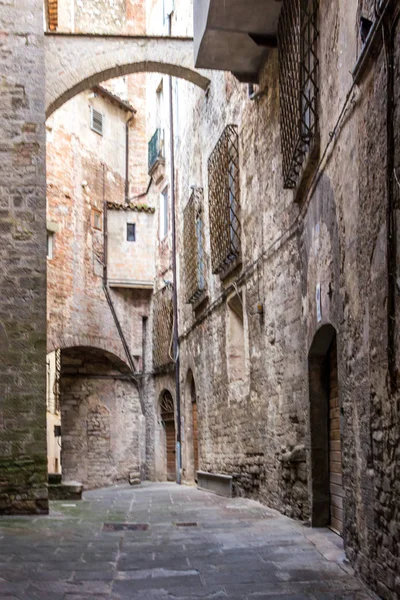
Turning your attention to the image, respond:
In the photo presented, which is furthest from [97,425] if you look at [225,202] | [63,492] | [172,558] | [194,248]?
[172,558]

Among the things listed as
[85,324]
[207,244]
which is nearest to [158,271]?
[85,324]

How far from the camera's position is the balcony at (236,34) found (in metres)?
7.60

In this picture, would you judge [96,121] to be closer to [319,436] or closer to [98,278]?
[98,278]

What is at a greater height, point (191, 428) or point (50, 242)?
point (50, 242)

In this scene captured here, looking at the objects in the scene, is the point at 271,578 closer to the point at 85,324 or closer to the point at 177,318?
the point at 177,318

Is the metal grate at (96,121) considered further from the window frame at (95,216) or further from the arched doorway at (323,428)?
the arched doorway at (323,428)

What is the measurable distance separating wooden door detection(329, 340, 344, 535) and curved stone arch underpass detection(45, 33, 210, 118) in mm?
6168

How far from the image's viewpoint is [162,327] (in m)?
17.5

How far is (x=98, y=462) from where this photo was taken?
59.0 ft

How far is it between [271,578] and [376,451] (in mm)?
1087

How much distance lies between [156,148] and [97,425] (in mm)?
7146

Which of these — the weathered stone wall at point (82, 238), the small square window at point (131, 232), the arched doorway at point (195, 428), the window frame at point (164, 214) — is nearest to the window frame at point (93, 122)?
the weathered stone wall at point (82, 238)

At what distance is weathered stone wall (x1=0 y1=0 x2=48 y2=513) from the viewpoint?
8352 mm

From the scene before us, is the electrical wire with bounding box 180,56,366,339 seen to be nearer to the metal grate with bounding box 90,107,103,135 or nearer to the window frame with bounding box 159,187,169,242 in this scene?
the window frame with bounding box 159,187,169,242
